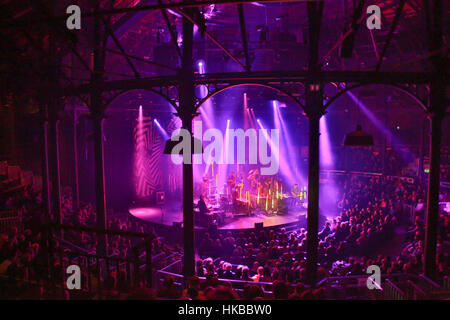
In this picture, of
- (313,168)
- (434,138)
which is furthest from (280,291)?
(434,138)

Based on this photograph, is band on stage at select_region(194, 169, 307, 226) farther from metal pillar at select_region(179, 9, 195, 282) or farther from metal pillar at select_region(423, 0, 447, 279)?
metal pillar at select_region(423, 0, 447, 279)

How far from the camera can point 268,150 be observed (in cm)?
2164

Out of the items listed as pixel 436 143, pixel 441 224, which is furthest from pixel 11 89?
pixel 441 224

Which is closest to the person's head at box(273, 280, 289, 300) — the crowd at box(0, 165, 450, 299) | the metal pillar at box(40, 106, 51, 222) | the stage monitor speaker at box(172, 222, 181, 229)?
the crowd at box(0, 165, 450, 299)

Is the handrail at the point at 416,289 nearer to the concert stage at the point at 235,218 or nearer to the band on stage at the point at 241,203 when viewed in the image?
the concert stage at the point at 235,218

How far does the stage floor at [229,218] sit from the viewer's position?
12328 millimetres

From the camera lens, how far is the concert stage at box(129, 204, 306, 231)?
12305 millimetres

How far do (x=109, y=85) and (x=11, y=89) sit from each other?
3.99 metres

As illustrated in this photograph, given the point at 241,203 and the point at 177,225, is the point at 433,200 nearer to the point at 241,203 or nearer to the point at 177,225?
the point at 177,225

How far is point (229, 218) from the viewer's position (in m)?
13.1

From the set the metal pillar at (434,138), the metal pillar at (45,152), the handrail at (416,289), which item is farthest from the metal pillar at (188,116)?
the metal pillar at (45,152)

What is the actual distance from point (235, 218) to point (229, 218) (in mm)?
296

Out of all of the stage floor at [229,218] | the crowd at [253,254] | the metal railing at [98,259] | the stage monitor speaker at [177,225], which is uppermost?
the metal railing at [98,259]

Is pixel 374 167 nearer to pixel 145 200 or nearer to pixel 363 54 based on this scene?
pixel 363 54
